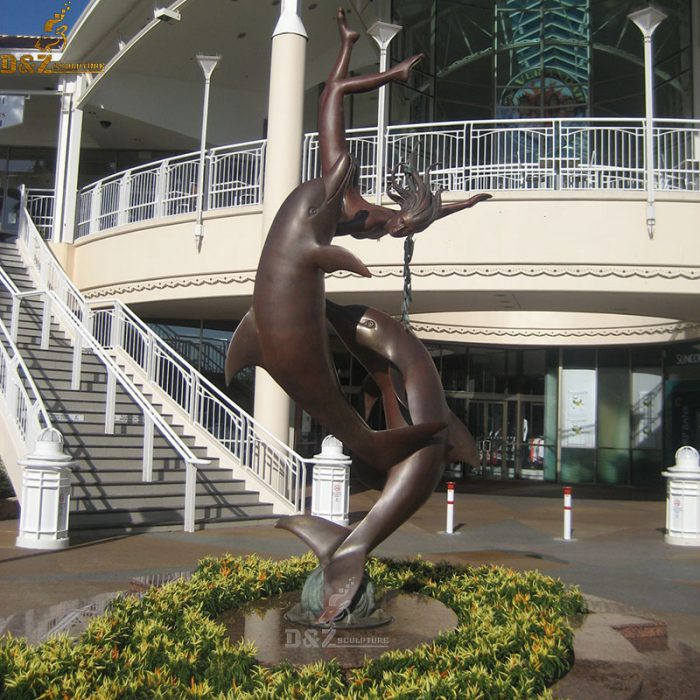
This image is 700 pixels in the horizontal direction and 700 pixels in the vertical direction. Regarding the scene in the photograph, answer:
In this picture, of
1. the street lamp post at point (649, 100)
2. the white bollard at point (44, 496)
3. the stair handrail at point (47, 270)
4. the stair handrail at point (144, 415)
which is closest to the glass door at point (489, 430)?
the street lamp post at point (649, 100)

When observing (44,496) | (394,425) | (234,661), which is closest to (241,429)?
(44,496)

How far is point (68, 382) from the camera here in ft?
47.0

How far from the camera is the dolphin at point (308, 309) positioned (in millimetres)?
5516

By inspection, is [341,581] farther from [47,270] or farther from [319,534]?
[47,270]

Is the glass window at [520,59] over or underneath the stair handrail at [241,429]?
over

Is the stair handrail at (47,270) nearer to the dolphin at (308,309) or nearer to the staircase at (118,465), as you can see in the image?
the staircase at (118,465)

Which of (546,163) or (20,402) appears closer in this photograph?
(20,402)

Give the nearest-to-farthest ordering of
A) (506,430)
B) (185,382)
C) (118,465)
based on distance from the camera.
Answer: (118,465) → (185,382) → (506,430)

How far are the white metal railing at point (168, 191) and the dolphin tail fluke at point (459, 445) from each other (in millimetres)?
10086

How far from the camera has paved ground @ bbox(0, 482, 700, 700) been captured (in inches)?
214

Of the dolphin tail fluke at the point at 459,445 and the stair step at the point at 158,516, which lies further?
the stair step at the point at 158,516

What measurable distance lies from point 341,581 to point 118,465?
25.1 ft

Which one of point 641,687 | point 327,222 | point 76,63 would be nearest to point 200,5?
point 76,63

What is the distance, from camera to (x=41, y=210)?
75.8 ft
